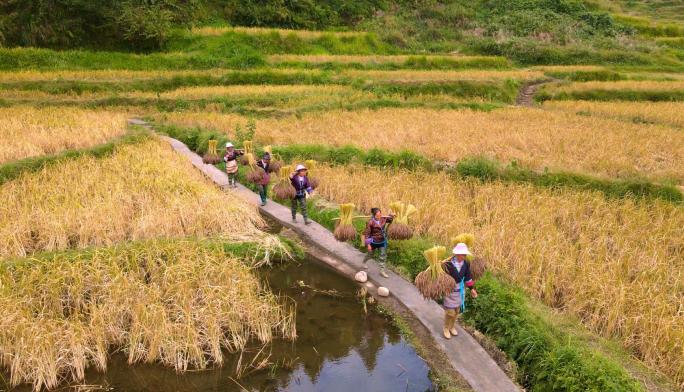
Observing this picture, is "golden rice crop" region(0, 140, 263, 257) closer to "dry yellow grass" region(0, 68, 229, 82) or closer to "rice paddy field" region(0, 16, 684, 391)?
"rice paddy field" region(0, 16, 684, 391)

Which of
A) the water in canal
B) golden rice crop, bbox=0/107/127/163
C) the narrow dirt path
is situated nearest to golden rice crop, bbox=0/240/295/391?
the water in canal

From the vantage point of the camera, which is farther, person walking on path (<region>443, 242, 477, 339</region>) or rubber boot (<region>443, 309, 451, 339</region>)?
rubber boot (<region>443, 309, 451, 339</region>)

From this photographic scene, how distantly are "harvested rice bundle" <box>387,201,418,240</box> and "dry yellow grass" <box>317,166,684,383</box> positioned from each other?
1.22m

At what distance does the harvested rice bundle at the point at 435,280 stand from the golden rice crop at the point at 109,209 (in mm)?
3294

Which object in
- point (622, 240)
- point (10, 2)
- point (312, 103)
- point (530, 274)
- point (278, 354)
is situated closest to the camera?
point (278, 354)

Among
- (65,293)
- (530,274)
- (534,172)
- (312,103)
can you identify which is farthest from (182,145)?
(530,274)

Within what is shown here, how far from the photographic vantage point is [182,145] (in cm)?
1307

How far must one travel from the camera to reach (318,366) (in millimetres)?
5039

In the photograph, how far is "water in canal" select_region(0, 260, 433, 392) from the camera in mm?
4719

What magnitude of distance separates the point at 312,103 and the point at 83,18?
1496cm

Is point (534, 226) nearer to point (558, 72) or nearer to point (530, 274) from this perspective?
point (530, 274)

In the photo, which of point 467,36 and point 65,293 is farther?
point 467,36

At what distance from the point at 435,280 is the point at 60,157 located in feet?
28.3

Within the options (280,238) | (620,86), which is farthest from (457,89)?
(280,238)
